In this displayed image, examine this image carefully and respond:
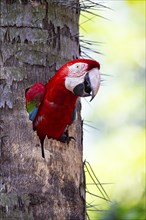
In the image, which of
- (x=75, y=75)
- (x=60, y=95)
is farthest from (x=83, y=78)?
(x=60, y=95)

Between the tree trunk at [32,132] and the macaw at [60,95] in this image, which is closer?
the macaw at [60,95]

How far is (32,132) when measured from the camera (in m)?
3.97

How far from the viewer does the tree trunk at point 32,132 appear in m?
3.91

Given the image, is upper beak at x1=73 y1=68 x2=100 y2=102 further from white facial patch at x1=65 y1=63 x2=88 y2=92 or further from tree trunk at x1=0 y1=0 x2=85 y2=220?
tree trunk at x1=0 y1=0 x2=85 y2=220

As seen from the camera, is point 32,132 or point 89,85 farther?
point 32,132

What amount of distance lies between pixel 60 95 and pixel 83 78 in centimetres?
16

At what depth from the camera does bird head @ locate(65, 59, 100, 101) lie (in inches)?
143

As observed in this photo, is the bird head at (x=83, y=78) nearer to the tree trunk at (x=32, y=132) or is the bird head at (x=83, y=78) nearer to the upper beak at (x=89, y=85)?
the upper beak at (x=89, y=85)

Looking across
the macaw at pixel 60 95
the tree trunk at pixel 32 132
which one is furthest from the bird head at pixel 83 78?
the tree trunk at pixel 32 132

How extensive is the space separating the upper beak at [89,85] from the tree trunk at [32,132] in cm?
38

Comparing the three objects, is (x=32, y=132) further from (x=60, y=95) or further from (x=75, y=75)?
(x=75, y=75)

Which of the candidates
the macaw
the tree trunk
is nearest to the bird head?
the macaw

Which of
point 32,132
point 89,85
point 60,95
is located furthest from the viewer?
point 32,132

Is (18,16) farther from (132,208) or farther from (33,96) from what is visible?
(132,208)
